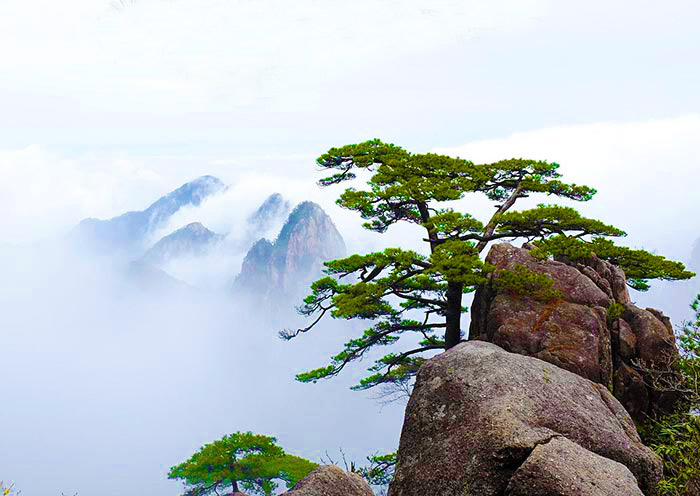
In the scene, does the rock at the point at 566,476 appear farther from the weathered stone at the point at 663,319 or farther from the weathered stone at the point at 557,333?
the weathered stone at the point at 663,319

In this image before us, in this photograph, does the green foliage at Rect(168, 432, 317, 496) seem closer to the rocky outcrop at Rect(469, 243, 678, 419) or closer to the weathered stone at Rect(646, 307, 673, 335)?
the rocky outcrop at Rect(469, 243, 678, 419)

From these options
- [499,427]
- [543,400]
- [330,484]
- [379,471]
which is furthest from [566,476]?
[379,471]

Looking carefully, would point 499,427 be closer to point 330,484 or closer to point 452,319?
point 330,484

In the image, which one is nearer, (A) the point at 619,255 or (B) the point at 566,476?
(B) the point at 566,476

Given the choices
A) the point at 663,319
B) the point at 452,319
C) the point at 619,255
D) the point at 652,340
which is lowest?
the point at 652,340

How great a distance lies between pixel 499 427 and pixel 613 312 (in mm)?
9157

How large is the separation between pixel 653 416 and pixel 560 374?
6296 millimetres

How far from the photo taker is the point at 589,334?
16750mm

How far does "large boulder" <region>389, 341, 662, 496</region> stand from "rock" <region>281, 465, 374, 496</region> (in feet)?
→ 7.82

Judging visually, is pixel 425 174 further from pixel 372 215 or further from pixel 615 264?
pixel 615 264

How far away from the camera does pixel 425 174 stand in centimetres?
2238

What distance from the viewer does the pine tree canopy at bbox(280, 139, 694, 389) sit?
20.2m

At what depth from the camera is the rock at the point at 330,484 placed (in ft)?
46.0

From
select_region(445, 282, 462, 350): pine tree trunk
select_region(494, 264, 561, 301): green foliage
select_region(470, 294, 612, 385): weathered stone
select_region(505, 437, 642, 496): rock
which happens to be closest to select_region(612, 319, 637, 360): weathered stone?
select_region(470, 294, 612, 385): weathered stone
